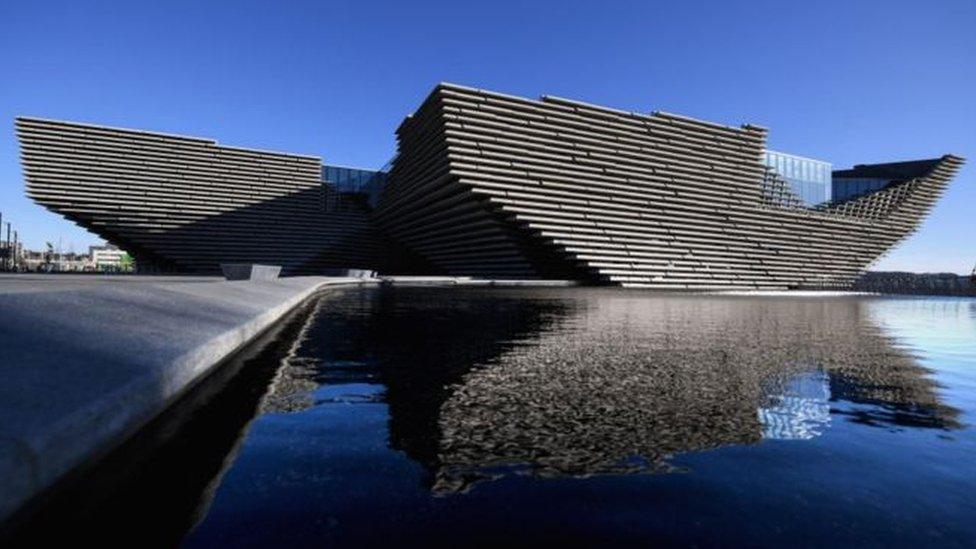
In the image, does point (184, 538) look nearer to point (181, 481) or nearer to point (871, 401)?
point (181, 481)

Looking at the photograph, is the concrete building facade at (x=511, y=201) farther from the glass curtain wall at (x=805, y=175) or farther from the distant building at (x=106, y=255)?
the distant building at (x=106, y=255)

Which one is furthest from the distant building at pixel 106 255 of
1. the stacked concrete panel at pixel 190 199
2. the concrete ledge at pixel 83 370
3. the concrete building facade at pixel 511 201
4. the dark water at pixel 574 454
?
the dark water at pixel 574 454

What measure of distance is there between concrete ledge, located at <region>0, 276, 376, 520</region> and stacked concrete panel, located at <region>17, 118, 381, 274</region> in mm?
55723

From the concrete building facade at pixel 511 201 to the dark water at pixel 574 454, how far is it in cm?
3285

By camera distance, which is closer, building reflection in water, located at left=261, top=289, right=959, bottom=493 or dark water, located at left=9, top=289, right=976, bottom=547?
dark water, located at left=9, top=289, right=976, bottom=547

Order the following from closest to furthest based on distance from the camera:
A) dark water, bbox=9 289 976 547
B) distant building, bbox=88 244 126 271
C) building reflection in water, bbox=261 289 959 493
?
1. dark water, bbox=9 289 976 547
2. building reflection in water, bbox=261 289 959 493
3. distant building, bbox=88 244 126 271

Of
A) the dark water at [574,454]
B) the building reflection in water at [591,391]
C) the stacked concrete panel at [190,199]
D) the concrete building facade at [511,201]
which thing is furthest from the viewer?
the stacked concrete panel at [190,199]

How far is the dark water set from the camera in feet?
7.80

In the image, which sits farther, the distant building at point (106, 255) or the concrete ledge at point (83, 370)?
the distant building at point (106, 255)

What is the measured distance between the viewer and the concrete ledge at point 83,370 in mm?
2432

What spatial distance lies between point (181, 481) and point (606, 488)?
2078 mm

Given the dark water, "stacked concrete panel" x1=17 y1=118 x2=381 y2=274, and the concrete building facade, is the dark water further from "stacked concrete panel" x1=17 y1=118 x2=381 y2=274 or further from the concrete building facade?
"stacked concrete panel" x1=17 y1=118 x2=381 y2=274

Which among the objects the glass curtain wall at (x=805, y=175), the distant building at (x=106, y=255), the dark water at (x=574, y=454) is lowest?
the dark water at (x=574, y=454)

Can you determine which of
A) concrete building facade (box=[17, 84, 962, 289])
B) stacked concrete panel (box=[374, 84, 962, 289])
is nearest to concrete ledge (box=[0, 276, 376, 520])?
concrete building facade (box=[17, 84, 962, 289])
